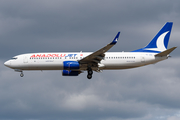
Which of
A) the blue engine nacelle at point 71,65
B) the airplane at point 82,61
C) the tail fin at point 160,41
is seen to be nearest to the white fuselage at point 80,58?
the airplane at point 82,61

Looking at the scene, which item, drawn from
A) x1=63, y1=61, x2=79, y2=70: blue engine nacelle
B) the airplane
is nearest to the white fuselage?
the airplane

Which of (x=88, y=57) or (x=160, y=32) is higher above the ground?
(x=160, y=32)

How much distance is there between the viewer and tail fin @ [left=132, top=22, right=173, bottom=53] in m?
55.6

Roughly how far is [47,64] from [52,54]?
6.38 feet

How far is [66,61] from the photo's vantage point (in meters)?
51.6

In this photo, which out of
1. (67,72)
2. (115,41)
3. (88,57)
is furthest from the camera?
(67,72)

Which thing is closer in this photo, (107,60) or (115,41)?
(115,41)

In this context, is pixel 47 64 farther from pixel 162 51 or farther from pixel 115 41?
pixel 162 51

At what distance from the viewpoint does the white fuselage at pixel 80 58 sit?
52.2m

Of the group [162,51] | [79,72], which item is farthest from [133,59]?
[79,72]

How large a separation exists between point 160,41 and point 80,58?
1472cm

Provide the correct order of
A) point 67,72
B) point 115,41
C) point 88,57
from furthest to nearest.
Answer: point 67,72, point 88,57, point 115,41

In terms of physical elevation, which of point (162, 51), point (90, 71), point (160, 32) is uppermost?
point (160, 32)

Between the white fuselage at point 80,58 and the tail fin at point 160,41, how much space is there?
8.09 feet
